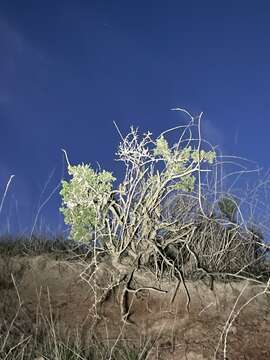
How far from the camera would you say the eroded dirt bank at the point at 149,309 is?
17.8 ft

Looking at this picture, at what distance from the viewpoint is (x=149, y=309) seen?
241 inches

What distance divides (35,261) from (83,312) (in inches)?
45.1

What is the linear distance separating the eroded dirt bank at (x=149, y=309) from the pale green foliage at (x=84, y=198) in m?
0.45

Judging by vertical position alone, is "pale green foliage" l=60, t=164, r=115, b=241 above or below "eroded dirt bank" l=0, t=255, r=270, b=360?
above

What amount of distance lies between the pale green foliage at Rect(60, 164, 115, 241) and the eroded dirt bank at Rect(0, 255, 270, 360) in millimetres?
448

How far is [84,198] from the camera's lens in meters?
6.59

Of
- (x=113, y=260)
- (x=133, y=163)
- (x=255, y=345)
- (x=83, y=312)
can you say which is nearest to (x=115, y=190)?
(x=133, y=163)

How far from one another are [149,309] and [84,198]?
4.57 ft

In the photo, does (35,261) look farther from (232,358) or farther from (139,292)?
Answer: (232,358)

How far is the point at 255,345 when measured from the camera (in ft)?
17.5

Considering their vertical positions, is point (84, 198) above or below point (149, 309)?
above

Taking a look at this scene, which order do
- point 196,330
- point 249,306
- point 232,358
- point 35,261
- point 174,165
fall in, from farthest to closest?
point 35,261 < point 174,165 < point 249,306 < point 196,330 < point 232,358

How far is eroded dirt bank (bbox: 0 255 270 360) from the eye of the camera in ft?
17.8

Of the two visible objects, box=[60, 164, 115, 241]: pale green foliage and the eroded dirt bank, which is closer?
the eroded dirt bank
